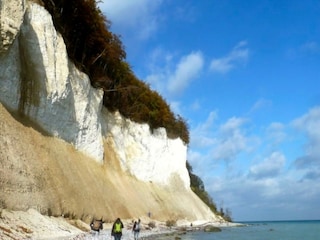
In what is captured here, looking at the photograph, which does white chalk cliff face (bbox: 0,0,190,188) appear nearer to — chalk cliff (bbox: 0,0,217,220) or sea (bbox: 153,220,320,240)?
chalk cliff (bbox: 0,0,217,220)

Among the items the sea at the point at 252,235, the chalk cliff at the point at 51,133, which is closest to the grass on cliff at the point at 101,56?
the chalk cliff at the point at 51,133

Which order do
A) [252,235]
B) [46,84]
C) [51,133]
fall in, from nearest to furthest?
[46,84]
[51,133]
[252,235]

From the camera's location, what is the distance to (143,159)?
4859 centimetres

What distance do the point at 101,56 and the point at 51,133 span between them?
37.4 ft

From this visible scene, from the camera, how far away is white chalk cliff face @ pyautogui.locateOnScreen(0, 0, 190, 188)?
924 inches

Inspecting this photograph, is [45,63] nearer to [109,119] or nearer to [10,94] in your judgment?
[10,94]

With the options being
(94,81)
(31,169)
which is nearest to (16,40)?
(31,169)

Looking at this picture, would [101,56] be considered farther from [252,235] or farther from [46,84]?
[252,235]

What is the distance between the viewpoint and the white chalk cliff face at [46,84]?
2347cm

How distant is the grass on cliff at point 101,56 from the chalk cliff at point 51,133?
5.69 ft

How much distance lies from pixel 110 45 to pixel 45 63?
10.3m

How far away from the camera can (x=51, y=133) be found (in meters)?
28.5

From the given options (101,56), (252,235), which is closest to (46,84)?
(101,56)

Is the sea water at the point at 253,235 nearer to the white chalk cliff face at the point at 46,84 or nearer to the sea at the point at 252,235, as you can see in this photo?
the sea at the point at 252,235
